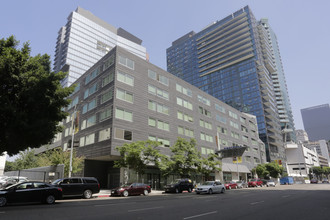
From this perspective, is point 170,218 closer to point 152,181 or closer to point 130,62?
point 152,181

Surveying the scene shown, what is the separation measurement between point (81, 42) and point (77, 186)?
406 ft

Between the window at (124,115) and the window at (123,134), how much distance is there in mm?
1915

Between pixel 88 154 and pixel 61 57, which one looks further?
pixel 61 57

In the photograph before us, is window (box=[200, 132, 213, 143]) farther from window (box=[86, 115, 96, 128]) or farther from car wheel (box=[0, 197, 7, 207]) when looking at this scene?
car wheel (box=[0, 197, 7, 207])

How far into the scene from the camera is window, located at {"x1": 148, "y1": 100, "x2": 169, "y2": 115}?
40.1 m

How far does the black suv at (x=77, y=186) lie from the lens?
758 inches

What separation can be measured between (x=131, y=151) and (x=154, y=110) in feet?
42.4

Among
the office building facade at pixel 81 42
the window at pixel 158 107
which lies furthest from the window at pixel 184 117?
the office building facade at pixel 81 42

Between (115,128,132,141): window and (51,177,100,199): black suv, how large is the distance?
1248 cm

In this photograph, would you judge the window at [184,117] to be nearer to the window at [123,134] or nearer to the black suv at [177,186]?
the window at [123,134]

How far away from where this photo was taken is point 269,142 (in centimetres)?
10519

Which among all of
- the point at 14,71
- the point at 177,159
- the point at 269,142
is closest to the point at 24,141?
the point at 14,71

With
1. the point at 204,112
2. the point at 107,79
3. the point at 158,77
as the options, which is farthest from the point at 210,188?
the point at 204,112

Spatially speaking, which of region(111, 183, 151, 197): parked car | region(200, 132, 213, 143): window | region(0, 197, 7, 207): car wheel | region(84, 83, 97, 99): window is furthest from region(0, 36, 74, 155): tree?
region(200, 132, 213, 143): window
